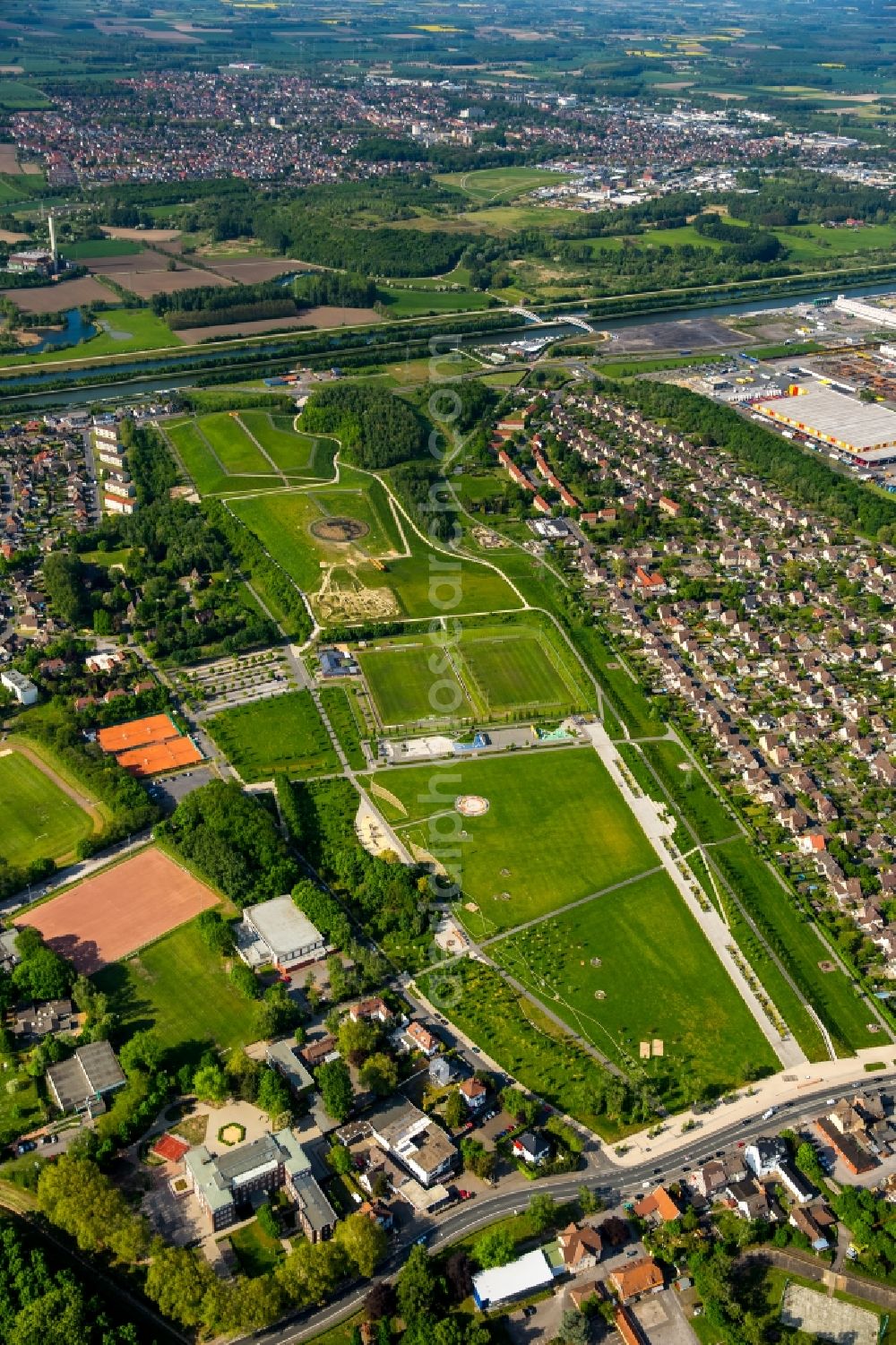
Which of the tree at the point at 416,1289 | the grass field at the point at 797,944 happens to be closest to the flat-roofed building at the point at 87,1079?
the tree at the point at 416,1289

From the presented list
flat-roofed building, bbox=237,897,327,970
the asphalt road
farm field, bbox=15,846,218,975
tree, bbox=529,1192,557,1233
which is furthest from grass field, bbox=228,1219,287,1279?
farm field, bbox=15,846,218,975

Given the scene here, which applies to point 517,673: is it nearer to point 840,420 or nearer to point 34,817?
point 34,817

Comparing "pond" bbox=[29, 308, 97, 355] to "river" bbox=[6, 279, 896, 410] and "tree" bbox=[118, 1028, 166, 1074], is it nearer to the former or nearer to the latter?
"river" bbox=[6, 279, 896, 410]

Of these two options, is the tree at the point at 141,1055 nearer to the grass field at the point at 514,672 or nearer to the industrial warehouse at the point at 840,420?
the grass field at the point at 514,672

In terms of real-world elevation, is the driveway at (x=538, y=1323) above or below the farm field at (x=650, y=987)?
below

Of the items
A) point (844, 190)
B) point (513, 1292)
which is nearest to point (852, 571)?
point (513, 1292)

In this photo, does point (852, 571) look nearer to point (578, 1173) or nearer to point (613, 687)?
point (613, 687)

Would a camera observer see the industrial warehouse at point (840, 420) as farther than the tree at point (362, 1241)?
Yes
